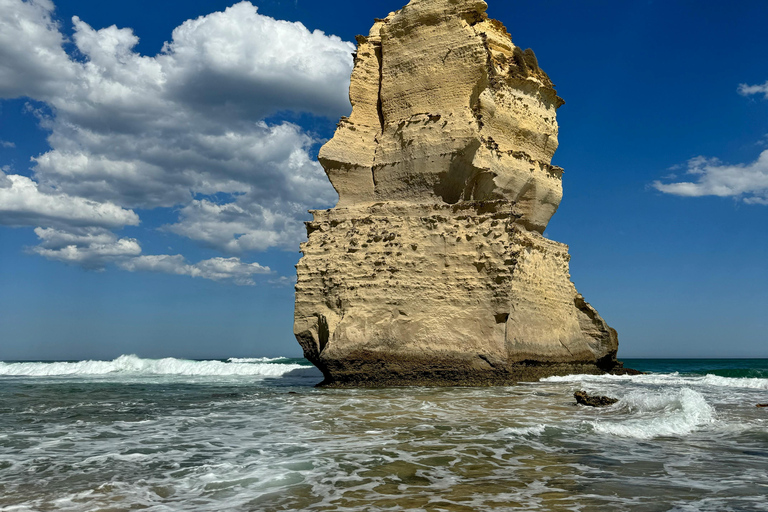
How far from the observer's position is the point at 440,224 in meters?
13.6

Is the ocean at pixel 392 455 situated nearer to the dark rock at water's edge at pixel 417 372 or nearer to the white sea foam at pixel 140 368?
the dark rock at water's edge at pixel 417 372

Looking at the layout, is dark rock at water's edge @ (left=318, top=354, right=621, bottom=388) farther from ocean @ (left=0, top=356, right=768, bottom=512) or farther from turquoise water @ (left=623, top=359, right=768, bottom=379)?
turquoise water @ (left=623, top=359, right=768, bottom=379)

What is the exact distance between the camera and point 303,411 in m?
8.87

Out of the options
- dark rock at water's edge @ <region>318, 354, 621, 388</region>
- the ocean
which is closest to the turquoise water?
dark rock at water's edge @ <region>318, 354, 621, 388</region>

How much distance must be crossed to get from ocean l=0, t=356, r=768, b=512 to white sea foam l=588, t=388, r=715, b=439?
3cm

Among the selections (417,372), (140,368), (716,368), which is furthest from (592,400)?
(716,368)

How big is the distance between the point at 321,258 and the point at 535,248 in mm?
5740

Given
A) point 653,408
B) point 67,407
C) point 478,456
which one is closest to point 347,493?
point 478,456

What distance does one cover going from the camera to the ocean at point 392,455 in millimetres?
4172

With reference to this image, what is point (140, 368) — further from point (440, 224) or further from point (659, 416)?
point (659, 416)

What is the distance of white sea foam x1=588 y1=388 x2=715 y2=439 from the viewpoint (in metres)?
6.94

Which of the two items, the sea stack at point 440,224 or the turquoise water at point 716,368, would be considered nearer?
the sea stack at point 440,224

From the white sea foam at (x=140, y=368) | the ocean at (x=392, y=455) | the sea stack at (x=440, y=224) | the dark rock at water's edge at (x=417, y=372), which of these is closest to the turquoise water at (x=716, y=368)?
the sea stack at (x=440, y=224)

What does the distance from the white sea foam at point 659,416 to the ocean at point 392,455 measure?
0.03 m
